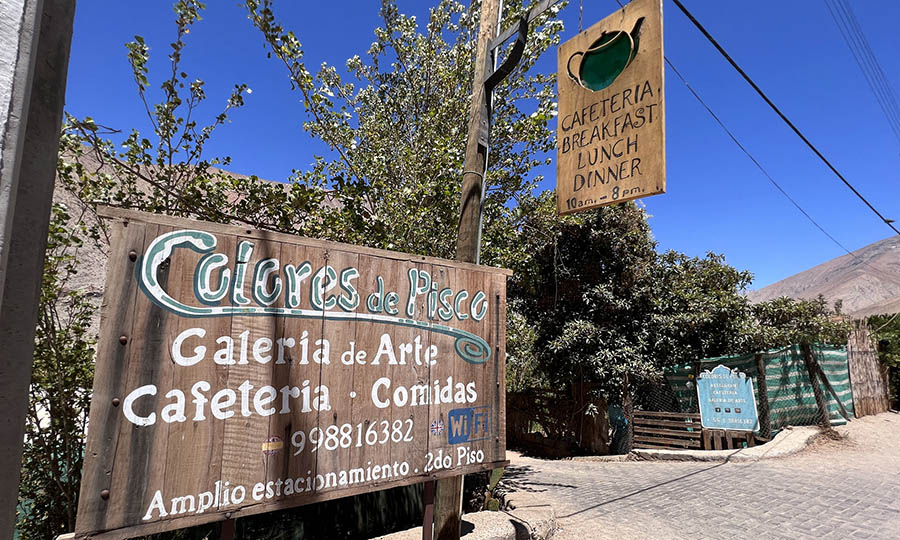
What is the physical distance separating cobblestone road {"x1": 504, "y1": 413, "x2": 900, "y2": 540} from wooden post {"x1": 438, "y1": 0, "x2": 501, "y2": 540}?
7.03 ft

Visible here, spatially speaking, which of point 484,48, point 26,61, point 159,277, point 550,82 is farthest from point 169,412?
point 550,82

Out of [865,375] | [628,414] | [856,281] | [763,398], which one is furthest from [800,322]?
[856,281]

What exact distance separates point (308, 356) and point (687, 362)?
10.7 m

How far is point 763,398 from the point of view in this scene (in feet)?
31.2

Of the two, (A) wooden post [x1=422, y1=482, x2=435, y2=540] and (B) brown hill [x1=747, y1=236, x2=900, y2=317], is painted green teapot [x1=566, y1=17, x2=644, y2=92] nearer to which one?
(A) wooden post [x1=422, y1=482, x2=435, y2=540]

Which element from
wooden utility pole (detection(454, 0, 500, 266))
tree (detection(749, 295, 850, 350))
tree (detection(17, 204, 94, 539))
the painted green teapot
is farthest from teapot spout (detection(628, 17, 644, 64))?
tree (detection(749, 295, 850, 350))

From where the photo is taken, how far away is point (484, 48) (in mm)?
4387

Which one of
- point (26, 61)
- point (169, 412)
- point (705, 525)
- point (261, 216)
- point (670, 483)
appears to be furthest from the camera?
point (670, 483)

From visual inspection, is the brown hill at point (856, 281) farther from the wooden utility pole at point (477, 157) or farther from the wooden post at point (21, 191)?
the wooden post at point (21, 191)

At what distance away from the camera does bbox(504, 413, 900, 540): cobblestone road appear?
17.0 ft

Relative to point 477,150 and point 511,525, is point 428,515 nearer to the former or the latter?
point 511,525

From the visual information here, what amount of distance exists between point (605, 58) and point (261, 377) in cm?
385

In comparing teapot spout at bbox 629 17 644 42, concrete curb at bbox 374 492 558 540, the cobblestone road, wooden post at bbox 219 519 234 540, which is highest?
teapot spout at bbox 629 17 644 42

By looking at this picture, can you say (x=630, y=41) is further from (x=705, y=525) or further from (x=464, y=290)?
(x=705, y=525)
